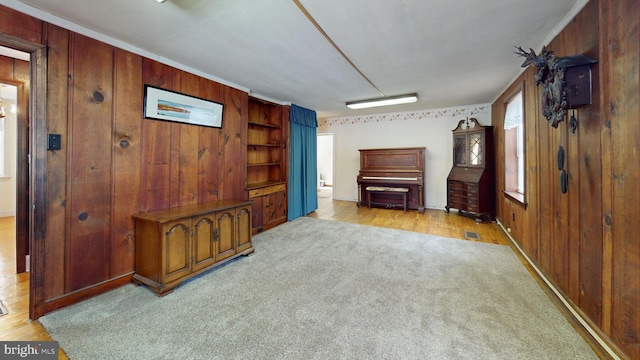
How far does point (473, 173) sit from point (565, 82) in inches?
132

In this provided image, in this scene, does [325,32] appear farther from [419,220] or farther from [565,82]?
[419,220]

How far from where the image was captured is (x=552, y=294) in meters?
2.07

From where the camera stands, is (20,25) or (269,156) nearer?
(20,25)

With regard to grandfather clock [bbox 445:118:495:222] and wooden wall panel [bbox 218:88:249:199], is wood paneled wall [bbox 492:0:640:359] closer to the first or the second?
grandfather clock [bbox 445:118:495:222]

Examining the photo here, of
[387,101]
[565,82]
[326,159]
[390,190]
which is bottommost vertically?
[390,190]

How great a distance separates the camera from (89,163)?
2.12 meters

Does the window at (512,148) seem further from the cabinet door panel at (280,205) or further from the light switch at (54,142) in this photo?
the light switch at (54,142)

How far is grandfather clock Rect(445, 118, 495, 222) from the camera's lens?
14.8 ft

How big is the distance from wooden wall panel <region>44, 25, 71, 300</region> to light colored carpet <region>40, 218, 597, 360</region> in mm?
353

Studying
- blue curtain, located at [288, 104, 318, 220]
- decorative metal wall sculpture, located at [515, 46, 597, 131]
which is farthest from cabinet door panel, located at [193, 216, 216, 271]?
decorative metal wall sculpture, located at [515, 46, 597, 131]

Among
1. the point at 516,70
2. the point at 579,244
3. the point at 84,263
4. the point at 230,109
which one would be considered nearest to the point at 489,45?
the point at 516,70

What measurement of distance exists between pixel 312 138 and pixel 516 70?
3670mm

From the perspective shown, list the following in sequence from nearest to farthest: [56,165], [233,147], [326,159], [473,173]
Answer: [56,165] < [233,147] < [473,173] < [326,159]

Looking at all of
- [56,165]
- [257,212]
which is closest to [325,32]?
[56,165]
